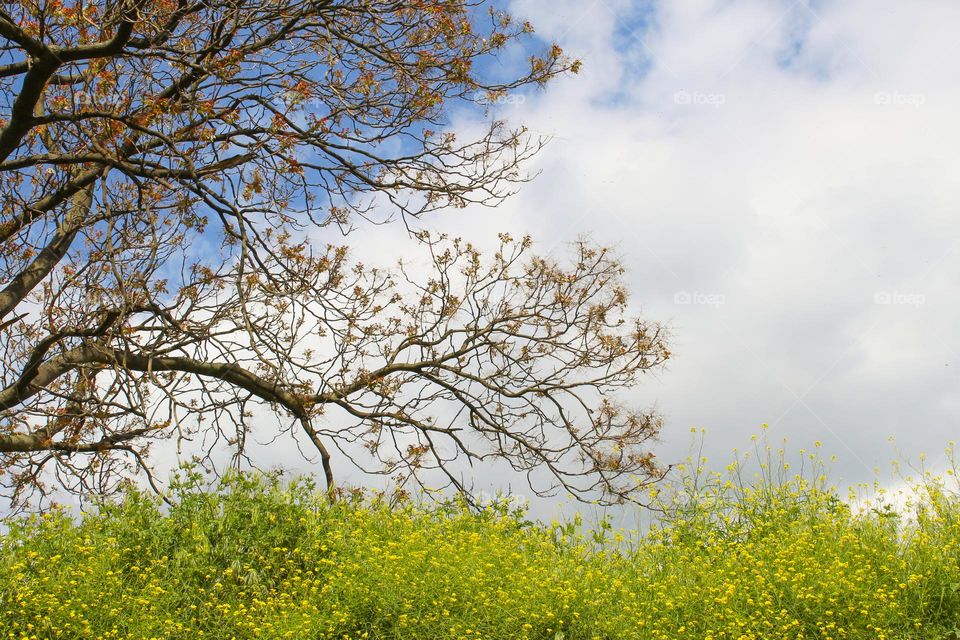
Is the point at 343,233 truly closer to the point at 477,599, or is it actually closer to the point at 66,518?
the point at 66,518

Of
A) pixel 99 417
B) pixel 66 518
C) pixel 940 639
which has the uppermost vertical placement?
pixel 99 417

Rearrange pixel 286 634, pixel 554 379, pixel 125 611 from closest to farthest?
pixel 286 634
pixel 125 611
pixel 554 379

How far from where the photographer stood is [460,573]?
6273mm

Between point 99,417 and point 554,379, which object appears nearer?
point 99,417

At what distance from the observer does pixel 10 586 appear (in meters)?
6.38

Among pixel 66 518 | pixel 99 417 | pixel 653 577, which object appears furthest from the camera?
pixel 99 417

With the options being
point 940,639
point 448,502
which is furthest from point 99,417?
point 940,639

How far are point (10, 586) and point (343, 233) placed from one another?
15.7 ft

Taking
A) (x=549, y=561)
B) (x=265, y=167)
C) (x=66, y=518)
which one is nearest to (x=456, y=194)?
(x=265, y=167)

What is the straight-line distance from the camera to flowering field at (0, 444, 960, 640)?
19.6 ft

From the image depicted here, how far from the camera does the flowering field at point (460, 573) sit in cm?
597

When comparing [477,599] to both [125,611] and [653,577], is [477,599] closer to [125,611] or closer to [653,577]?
[653,577]

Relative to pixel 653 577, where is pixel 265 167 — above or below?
above

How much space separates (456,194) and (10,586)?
5840 millimetres
